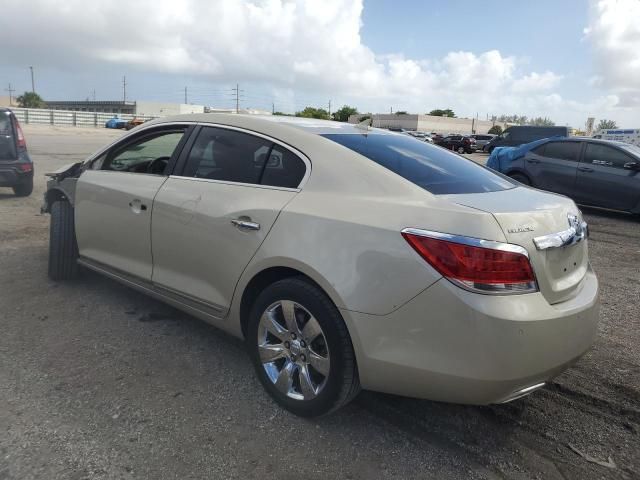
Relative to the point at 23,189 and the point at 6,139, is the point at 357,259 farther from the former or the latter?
the point at 23,189

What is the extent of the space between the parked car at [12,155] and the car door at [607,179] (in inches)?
396

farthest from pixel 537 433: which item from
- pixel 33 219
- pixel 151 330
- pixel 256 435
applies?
pixel 33 219

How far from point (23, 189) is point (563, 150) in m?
10.2

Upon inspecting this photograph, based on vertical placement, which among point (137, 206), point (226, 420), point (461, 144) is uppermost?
point (137, 206)

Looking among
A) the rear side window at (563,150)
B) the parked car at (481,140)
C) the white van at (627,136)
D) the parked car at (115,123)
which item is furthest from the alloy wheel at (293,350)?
the parked car at (115,123)

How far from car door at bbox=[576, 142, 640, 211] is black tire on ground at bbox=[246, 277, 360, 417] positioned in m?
8.83

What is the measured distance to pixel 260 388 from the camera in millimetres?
3064

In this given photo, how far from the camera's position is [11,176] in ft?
28.2

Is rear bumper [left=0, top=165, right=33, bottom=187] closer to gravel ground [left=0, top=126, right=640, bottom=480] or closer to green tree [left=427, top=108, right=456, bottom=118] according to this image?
gravel ground [left=0, top=126, right=640, bottom=480]

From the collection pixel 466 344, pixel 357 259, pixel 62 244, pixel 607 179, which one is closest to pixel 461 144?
pixel 607 179

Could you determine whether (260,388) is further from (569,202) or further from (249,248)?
(569,202)

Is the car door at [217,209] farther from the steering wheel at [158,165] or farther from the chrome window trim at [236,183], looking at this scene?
the steering wheel at [158,165]

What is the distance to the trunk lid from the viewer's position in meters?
2.26

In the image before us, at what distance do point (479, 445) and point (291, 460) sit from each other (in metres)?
0.95
